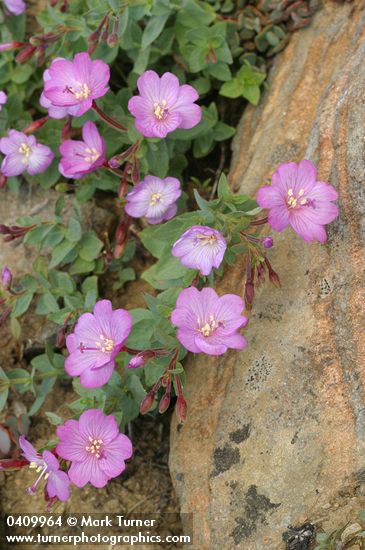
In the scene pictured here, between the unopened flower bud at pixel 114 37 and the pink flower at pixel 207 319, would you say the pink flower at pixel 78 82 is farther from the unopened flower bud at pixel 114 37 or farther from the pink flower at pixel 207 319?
the pink flower at pixel 207 319

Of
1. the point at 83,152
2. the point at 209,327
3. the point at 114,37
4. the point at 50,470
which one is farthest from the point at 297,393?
the point at 114,37

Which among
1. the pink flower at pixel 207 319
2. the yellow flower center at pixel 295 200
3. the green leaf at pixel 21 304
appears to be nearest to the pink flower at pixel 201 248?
the pink flower at pixel 207 319

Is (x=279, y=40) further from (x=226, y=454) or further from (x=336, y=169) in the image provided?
(x=226, y=454)

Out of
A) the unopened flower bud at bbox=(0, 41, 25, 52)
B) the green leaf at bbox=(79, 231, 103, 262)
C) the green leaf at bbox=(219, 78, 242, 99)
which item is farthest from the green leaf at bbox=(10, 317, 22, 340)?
the green leaf at bbox=(219, 78, 242, 99)

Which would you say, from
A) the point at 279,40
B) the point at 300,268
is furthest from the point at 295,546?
the point at 279,40

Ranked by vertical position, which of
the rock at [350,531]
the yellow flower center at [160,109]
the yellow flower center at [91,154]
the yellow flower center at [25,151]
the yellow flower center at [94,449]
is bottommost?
the yellow flower center at [94,449]

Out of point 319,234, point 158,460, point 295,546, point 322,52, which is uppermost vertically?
point 322,52

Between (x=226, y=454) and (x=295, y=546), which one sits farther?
(x=226, y=454)

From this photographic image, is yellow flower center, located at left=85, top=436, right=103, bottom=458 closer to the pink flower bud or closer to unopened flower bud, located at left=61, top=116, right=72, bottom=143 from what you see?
unopened flower bud, located at left=61, top=116, right=72, bottom=143

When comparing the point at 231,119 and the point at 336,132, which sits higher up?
the point at 336,132
